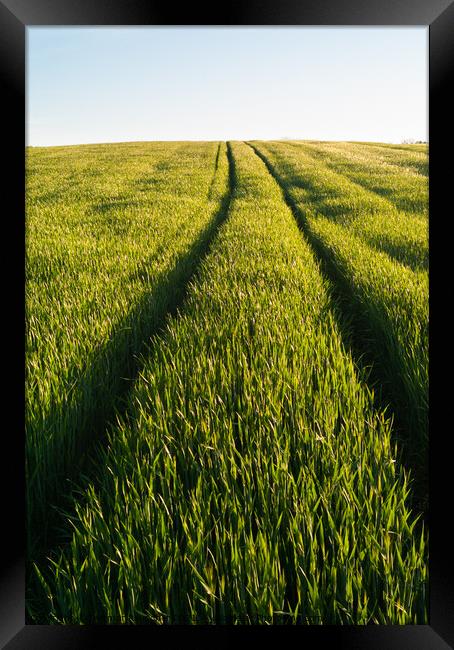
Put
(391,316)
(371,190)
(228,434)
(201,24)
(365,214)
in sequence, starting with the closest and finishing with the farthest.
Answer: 1. (201,24)
2. (228,434)
3. (391,316)
4. (365,214)
5. (371,190)

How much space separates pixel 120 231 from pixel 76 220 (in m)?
1.00

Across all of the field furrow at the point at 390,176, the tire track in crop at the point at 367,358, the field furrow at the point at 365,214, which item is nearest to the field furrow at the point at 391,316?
the tire track in crop at the point at 367,358

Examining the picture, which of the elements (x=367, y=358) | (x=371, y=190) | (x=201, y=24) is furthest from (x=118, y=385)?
(x=371, y=190)

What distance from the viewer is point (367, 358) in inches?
103

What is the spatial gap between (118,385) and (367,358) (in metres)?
1.49

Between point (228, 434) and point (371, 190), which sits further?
point (371, 190)

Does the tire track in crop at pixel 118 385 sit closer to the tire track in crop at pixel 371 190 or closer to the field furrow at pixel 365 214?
the field furrow at pixel 365 214

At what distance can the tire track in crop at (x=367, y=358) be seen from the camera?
5.58 feet

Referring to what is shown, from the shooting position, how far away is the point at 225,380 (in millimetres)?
1910

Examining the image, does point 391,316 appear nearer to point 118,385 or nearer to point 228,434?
point 228,434

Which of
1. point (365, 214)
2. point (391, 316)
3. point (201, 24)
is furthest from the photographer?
point (365, 214)

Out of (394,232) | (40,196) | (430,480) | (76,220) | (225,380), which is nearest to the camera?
(430,480)
